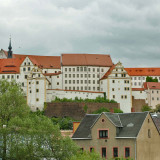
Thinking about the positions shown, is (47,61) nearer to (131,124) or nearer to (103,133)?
(103,133)

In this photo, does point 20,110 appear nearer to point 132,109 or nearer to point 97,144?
point 97,144

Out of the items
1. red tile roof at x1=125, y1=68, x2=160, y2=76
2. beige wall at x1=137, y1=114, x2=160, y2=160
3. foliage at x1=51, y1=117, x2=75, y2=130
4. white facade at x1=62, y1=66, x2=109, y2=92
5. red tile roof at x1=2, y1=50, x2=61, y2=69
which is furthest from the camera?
red tile roof at x1=125, y1=68, x2=160, y2=76

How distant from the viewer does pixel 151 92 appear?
141625 millimetres

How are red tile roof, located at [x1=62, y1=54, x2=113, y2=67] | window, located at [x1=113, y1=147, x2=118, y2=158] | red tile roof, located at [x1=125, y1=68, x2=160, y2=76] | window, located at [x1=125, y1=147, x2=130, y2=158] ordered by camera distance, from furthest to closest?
red tile roof, located at [x1=125, y1=68, x2=160, y2=76], red tile roof, located at [x1=62, y1=54, x2=113, y2=67], window, located at [x1=113, y1=147, x2=118, y2=158], window, located at [x1=125, y1=147, x2=130, y2=158]

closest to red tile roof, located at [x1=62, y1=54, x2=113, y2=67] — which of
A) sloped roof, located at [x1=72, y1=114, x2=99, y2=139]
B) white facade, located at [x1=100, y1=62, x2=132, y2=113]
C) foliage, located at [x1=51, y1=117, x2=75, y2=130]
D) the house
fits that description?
white facade, located at [x1=100, y1=62, x2=132, y2=113]

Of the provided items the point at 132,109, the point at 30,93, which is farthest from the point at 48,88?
the point at 132,109

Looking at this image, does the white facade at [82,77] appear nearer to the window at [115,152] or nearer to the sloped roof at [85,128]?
the sloped roof at [85,128]

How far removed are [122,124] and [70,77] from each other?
7982 centimetres

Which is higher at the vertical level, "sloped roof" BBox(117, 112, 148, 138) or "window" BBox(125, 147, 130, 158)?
"sloped roof" BBox(117, 112, 148, 138)

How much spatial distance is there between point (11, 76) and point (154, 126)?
81.5 meters

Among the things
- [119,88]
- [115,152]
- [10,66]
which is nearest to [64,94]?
[119,88]

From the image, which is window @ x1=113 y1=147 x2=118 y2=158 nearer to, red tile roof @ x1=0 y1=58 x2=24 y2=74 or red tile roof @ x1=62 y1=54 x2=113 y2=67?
red tile roof @ x1=0 y1=58 x2=24 y2=74

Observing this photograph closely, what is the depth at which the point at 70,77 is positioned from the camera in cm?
13450

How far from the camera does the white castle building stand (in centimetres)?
12606
